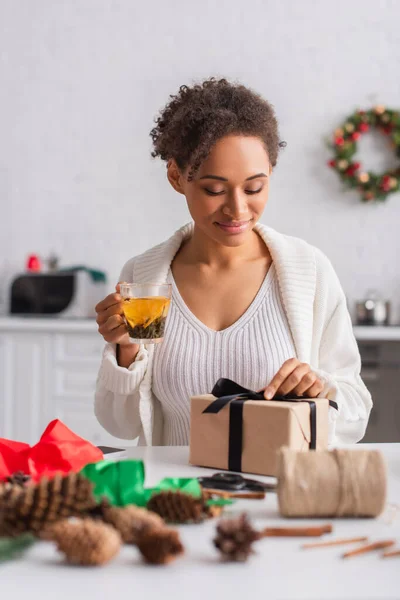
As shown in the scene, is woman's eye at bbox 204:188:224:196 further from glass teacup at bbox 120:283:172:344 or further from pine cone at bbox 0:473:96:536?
pine cone at bbox 0:473:96:536

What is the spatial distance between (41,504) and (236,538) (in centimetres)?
21

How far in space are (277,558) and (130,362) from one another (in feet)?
2.80

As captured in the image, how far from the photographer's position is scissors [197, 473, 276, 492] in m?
1.06

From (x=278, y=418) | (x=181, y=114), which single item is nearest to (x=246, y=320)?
(x=181, y=114)

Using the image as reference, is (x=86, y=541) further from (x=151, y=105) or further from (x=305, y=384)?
(x=151, y=105)

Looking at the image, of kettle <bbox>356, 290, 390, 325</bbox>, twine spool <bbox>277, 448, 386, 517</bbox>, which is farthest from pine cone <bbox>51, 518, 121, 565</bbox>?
kettle <bbox>356, 290, 390, 325</bbox>

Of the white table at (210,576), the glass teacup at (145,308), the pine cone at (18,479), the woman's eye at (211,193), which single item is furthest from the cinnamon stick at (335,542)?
the woman's eye at (211,193)

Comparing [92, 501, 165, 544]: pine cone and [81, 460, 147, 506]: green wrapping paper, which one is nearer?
[92, 501, 165, 544]: pine cone

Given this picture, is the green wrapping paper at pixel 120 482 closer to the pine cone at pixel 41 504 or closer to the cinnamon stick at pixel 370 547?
the pine cone at pixel 41 504

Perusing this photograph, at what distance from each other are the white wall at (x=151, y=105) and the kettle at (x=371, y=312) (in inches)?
10.3

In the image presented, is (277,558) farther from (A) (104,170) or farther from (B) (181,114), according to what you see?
(A) (104,170)

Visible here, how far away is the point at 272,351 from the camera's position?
1646 mm

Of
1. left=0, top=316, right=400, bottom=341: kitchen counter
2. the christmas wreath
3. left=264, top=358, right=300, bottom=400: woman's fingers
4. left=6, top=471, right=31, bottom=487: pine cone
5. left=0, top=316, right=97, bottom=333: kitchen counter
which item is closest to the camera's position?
left=6, top=471, right=31, bottom=487: pine cone

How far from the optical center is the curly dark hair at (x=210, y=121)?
1539 millimetres
